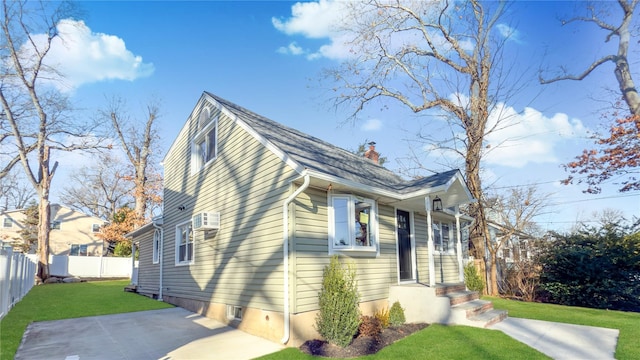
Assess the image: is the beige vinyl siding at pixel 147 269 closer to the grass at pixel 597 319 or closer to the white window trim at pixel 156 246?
the white window trim at pixel 156 246

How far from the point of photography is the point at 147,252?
45.2 ft

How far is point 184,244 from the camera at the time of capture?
1057cm

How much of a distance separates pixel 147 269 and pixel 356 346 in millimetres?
→ 10743

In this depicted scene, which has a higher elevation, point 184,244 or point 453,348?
point 184,244

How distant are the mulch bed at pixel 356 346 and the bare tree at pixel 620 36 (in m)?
12.6

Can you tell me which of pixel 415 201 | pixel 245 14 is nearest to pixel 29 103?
pixel 245 14

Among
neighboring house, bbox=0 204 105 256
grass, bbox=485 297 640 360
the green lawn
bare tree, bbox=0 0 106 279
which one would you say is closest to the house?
the green lawn

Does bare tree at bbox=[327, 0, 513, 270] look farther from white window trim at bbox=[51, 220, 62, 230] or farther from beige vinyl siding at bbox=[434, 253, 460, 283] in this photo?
white window trim at bbox=[51, 220, 62, 230]

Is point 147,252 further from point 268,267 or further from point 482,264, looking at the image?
point 482,264

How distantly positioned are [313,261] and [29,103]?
2190 cm

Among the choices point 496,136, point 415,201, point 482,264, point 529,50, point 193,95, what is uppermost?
point 529,50

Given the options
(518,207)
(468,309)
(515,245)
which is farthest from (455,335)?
(518,207)

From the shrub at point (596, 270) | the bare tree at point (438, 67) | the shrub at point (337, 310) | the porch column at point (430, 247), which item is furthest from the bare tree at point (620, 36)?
the shrub at point (337, 310)

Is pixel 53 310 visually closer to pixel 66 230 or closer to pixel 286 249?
pixel 286 249
